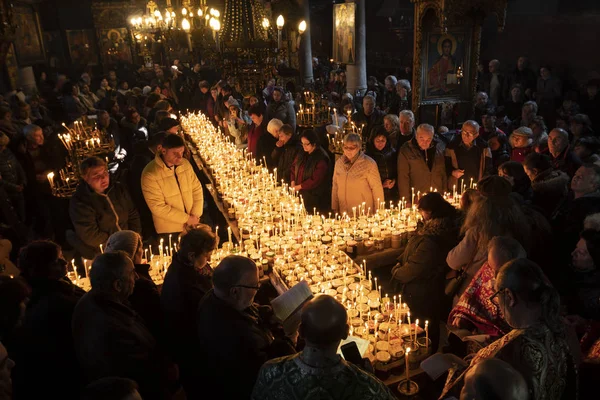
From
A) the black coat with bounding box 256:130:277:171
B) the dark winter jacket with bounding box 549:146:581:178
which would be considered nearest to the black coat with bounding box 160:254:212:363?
the dark winter jacket with bounding box 549:146:581:178

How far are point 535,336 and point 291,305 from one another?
61.5 inches

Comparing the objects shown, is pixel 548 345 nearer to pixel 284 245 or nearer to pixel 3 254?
pixel 284 245

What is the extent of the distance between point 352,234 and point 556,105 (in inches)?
397

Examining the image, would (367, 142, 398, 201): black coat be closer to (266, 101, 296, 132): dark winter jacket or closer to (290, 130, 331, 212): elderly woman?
(290, 130, 331, 212): elderly woman

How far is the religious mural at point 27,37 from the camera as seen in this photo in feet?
63.4

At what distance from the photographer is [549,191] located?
5.23m

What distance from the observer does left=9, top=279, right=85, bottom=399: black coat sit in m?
3.13

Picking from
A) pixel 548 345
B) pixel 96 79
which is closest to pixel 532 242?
pixel 548 345

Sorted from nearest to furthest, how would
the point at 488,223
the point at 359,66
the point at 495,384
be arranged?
the point at 495,384 → the point at 488,223 → the point at 359,66

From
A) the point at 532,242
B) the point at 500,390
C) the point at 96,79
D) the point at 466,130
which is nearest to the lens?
the point at 500,390

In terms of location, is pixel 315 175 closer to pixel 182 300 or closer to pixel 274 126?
pixel 274 126

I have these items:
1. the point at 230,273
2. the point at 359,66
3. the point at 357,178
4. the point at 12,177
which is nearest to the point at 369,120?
the point at 357,178

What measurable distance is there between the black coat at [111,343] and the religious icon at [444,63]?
823 cm

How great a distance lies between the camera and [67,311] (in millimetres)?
3264
